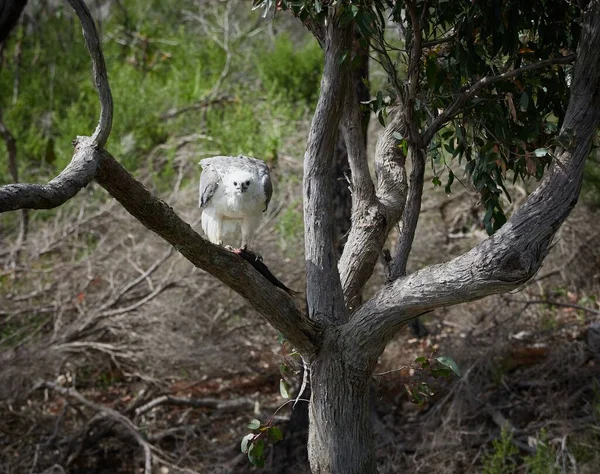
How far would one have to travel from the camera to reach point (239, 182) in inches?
157

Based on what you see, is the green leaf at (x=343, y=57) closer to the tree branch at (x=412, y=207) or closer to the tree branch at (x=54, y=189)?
the tree branch at (x=412, y=207)

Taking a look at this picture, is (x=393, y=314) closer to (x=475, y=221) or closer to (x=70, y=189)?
(x=70, y=189)

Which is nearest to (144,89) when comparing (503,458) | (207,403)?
(207,403)

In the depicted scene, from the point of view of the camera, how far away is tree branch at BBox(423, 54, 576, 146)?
130 inches

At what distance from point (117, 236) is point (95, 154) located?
4913 mm

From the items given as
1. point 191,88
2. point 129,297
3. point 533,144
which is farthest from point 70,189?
point 191,88

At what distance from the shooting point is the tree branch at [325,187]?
3.64m

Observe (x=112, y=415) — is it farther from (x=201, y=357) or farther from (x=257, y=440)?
(x=257, y=440)

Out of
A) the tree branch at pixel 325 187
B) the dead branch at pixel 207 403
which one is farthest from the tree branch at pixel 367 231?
the dead branch at pixel 207 403

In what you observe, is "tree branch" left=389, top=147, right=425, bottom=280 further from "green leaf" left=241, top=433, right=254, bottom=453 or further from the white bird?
"green leaf" left=241, top=433, right=254, bottom=453

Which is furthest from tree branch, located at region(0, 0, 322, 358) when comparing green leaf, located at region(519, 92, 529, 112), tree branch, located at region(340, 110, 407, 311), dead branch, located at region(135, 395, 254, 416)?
dead branch, located at region(135, 395, 254, 416)

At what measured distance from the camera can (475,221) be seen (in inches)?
329

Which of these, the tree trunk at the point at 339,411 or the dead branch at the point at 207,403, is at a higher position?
the dead branch at the point at 207,403

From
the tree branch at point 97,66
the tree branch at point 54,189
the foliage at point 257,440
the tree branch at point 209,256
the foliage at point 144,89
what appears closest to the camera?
the tree branch at point 54,189
